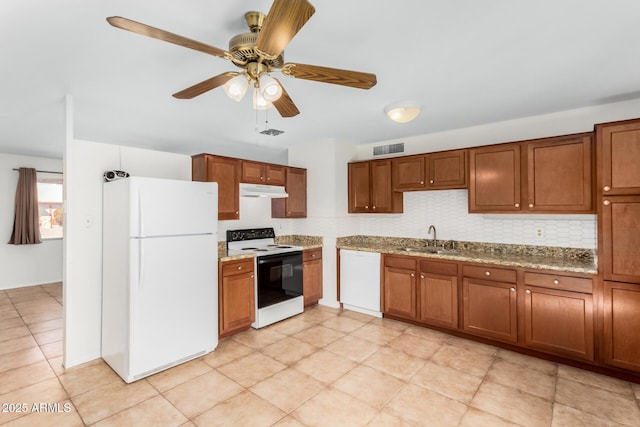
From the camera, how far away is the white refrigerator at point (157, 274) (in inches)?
102

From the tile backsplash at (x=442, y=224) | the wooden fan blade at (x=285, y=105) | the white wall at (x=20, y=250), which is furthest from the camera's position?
the white wall at (x=20, y=250)

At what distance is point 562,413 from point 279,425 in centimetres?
202

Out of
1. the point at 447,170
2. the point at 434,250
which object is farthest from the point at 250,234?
the point at 447,170

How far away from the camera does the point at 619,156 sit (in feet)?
8.50

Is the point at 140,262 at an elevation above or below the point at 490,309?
above

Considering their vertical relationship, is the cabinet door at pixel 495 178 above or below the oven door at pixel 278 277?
above

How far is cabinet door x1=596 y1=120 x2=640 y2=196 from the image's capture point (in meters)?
2.53

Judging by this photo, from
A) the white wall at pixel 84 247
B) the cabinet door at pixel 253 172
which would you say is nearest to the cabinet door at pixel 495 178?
the cabinet door at pixel 253 172

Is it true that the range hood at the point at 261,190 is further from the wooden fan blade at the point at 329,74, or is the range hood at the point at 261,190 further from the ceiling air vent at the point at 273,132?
the wooden fan blade at the point at 329,74

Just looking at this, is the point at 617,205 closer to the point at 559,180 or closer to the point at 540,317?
the point at 559,180

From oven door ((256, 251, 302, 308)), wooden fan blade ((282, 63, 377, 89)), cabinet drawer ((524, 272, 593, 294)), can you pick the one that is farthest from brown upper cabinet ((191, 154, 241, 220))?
cabinet drawer ((524, 272, 593, 294))

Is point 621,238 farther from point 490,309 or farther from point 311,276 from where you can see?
point 311,276

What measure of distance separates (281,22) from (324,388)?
2.56 metres

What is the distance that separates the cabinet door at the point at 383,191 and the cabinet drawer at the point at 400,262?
720mm
